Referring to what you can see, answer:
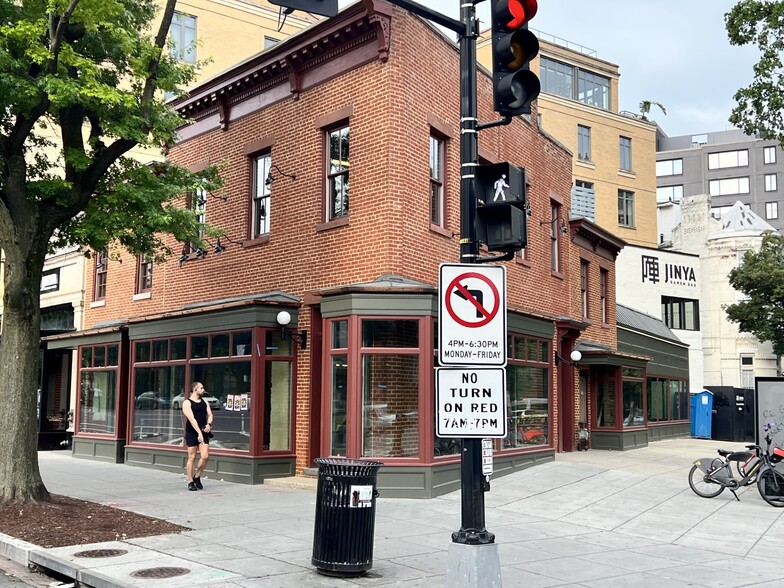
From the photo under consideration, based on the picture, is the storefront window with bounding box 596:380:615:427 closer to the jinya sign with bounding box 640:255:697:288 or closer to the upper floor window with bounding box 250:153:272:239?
the upper floor window with bounding box 250:153:272:239

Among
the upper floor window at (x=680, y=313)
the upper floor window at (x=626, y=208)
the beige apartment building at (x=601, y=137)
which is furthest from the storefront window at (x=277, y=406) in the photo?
the upper floor window at (x=626, y=208)

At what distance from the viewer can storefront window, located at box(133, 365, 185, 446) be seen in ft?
60.5

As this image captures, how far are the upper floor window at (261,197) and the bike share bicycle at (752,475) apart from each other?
986 centimetres

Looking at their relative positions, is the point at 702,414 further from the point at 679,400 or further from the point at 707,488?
the point at 707,488

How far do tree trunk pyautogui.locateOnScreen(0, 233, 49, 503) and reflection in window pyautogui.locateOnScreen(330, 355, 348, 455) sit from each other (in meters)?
4.71

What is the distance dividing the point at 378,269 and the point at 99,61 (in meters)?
6.10

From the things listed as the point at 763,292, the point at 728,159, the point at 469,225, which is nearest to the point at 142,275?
the point at 469,225

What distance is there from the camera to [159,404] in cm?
1900

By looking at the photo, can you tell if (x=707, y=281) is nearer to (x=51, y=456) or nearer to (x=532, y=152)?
(x=532, y=152)

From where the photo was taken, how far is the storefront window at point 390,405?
551 inches

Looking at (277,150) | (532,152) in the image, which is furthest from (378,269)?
(532,152)

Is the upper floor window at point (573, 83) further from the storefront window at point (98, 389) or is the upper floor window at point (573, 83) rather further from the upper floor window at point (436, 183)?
the upper floor window at point (436, 183)

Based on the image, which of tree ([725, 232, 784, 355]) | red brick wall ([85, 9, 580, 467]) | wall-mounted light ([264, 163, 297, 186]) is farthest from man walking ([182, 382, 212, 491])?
tree ([725, 232, 784, 355])

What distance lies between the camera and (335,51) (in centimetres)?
1587
